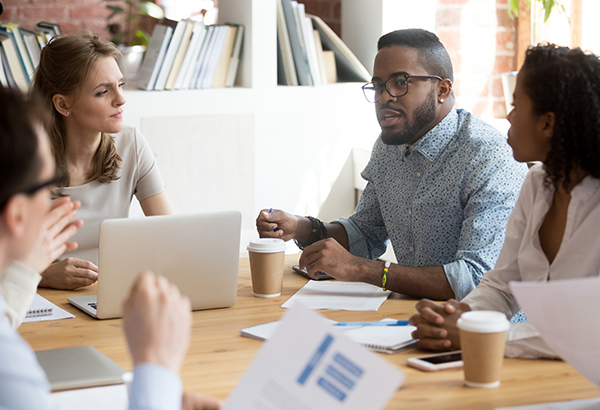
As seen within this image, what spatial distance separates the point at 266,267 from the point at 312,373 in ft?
2.91

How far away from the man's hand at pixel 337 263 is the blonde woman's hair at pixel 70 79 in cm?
86

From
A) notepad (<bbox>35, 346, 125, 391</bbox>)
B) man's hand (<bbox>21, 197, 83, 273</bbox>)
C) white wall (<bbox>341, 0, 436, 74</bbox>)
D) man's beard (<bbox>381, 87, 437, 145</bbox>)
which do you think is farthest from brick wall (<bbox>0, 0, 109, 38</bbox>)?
notepad (<bbox>35, 346, 125, 391</bbox>)

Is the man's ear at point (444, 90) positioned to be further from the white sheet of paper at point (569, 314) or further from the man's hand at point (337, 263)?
the white sheet of paper at point (569, 314)

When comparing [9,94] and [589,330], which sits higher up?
[9,94]

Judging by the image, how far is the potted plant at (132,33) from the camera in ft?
11.1

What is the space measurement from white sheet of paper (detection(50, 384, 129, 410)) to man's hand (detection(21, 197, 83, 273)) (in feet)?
0.80

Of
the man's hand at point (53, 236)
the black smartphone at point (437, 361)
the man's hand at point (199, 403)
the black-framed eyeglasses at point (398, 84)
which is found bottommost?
the black smartphone at point (437, 361)

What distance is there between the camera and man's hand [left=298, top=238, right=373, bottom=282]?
6.21ft

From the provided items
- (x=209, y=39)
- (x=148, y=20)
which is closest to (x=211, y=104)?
(x=209, y=39)

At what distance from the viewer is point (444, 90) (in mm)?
2178

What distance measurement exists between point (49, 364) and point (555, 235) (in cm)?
100

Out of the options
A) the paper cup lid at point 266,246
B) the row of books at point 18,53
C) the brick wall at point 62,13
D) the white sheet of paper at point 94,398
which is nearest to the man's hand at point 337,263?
the paper cup lid at point 266,246

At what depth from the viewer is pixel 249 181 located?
3564 millimetres

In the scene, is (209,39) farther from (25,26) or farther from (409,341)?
(409,341)
